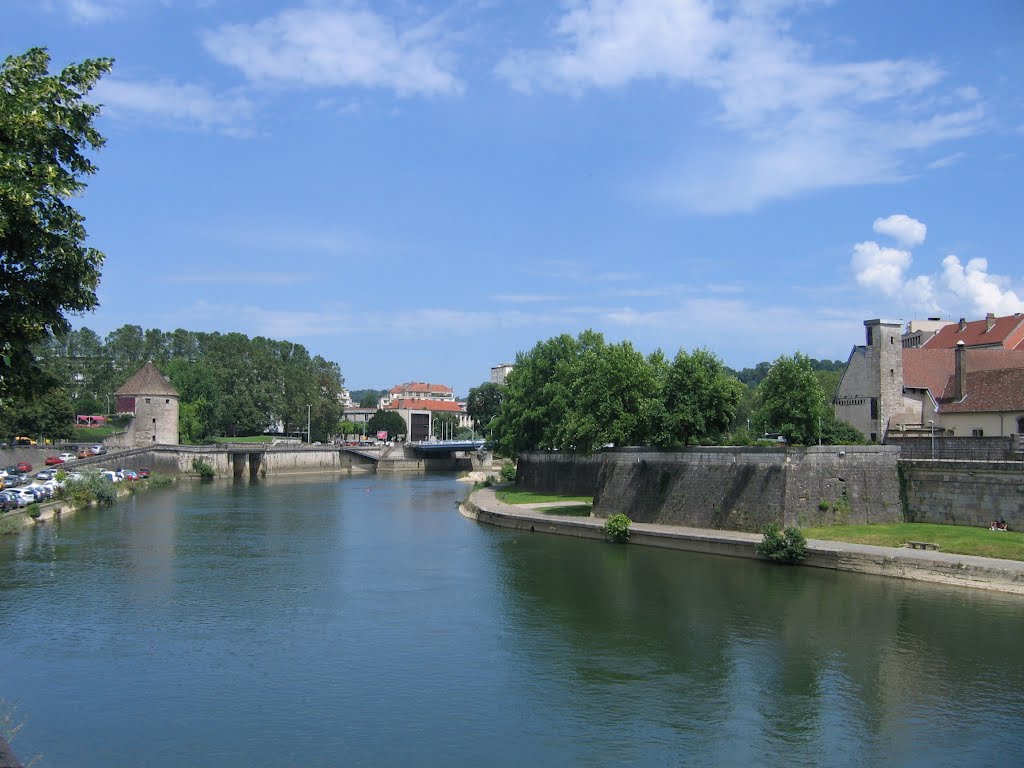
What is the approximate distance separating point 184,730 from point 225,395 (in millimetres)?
98774

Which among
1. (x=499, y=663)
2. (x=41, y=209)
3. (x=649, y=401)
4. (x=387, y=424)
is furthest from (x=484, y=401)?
(x=41, y=209)

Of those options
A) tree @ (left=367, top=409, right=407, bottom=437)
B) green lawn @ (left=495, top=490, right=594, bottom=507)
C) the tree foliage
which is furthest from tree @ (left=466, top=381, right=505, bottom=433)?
green lawn @ (left=495, top=490, right=594, bottom=507)

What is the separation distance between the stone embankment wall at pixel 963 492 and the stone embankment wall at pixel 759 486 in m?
0.74

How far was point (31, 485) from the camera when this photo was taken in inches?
2032

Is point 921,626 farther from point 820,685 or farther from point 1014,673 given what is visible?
point 820,685

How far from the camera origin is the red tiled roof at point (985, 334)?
5173cm

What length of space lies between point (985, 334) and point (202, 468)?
2794 inches

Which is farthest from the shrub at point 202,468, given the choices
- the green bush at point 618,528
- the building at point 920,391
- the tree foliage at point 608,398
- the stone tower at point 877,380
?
the stone tower at point 877,380

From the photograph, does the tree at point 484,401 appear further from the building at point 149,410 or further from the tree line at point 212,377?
the building at point 149,410

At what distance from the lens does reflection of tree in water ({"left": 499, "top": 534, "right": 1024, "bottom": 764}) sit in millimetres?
17969

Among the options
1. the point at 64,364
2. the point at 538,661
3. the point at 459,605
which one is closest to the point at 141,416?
the point at 64,364

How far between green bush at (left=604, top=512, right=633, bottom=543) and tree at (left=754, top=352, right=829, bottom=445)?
24.3ft

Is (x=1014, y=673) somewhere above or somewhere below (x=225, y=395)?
below

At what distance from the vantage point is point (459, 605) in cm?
2855
